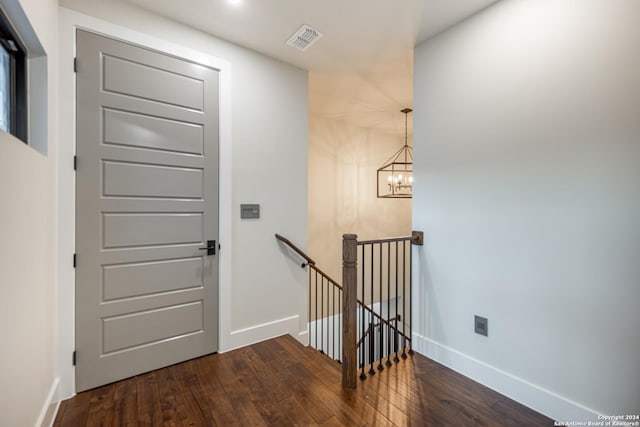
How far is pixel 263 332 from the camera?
260cm

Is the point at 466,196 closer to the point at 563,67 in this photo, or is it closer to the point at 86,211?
the point at 563,67

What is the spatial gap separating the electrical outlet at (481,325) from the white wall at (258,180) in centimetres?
159

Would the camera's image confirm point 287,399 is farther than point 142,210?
No

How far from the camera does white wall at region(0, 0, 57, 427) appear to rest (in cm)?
107

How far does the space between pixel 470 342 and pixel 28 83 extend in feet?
10.9

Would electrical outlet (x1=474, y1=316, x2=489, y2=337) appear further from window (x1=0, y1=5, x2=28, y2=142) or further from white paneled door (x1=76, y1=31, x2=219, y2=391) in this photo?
window (x1=0, y1=5, x2=28, y2=142)

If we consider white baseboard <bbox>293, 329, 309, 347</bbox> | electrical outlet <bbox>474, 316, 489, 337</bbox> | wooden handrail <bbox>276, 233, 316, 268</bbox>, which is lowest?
white baseboard <bbox>293, 329, 309, 347</bbox>

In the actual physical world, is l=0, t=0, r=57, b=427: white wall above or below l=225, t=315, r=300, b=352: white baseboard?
above

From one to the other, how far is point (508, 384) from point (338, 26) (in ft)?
9.62

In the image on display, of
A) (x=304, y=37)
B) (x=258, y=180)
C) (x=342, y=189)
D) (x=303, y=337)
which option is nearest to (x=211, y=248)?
(x=258, y=180)

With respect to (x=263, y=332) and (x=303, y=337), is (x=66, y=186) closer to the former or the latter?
(x=263, y=332)

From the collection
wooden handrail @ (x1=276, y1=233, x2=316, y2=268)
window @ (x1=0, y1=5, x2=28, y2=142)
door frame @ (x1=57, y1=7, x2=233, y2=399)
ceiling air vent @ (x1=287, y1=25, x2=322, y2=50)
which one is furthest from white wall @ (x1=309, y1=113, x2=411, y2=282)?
window @ (x1=0, y1=5, x2=28, y2=142)

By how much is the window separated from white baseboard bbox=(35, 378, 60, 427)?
1466mm

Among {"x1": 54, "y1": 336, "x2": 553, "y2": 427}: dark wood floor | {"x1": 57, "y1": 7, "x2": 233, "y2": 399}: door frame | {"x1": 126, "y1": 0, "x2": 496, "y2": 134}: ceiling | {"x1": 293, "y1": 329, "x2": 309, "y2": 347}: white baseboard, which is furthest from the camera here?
{"x1": 293, "y1": 329, "x2": 309, "y2": 347}: white baseboard
